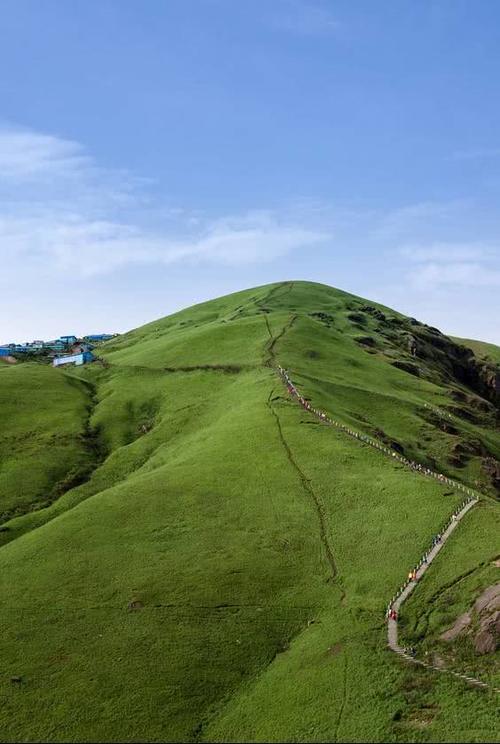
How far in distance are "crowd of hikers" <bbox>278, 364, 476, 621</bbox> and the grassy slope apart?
1407 inches

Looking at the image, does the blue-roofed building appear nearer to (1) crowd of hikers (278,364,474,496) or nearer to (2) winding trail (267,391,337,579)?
(1) crowd of hikers (278,364,474,496)

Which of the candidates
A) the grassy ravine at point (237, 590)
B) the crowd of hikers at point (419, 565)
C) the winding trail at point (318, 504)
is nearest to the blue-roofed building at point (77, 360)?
the grassy ravine at point (237, 590)

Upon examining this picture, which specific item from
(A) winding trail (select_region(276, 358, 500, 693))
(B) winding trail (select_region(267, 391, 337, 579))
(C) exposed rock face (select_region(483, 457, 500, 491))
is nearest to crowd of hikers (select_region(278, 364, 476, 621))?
(A) winding trail (select_region(276, 358, 500, 693))

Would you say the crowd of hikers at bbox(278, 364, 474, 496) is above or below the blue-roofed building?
below

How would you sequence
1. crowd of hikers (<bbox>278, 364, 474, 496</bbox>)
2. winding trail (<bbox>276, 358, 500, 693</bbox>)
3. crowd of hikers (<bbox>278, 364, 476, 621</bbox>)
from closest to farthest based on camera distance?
winding trail (<bbox>276, 358, 500, 693</bbox>), crowd of hikers (<bbox>278, 364, 476, 621</bbox>), crowd of hikers (<bbox>278, 364, 474, 496</bbox>)

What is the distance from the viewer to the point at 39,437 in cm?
10494

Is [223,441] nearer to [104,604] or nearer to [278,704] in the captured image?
[104,604]

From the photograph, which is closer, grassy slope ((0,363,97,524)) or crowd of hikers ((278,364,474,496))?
crowd of hikers ((278,364,474,496))

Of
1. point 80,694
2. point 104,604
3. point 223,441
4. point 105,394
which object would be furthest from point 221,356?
point 80,694

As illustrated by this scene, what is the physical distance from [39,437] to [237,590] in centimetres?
6077

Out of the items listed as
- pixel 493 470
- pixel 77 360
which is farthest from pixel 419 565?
pixel 77 360

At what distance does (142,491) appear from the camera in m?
74.8

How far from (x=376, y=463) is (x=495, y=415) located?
9187cm

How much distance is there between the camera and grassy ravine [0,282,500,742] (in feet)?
136
